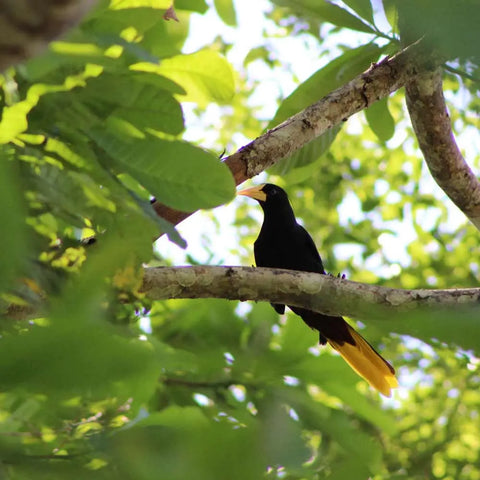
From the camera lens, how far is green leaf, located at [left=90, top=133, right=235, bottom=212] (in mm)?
782

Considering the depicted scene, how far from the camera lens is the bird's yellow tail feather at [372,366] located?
9.21ft

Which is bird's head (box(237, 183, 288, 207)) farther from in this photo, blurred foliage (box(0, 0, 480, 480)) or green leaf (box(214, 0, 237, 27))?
green leaf (box(214, 0, 237, 27))

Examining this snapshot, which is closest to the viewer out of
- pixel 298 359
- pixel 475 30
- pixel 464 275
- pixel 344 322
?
pixel 475 30

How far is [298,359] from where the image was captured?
144 centimetres

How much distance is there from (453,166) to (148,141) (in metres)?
1.63

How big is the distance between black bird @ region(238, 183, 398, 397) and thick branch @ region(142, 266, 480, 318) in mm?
938

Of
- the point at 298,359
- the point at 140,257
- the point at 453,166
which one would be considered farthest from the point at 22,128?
the point at 453,166

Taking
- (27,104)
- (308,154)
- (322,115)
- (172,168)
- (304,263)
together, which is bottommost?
(172,168)

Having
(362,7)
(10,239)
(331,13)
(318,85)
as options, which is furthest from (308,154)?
(10,239)

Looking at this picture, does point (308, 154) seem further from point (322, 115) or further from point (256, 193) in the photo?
point (256, 193)

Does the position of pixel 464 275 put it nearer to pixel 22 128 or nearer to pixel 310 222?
pixel 310 222

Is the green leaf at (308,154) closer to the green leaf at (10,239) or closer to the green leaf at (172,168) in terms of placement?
the green leaf at (172,168)

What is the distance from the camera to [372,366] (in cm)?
285

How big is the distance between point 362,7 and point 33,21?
1079 mm
